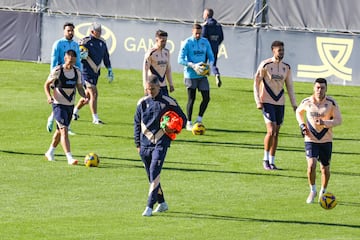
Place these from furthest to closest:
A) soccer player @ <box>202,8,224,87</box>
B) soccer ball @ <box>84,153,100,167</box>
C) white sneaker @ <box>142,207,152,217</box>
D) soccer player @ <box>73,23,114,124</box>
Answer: soccer player @ <box>202,8,224,87</box>
soccer player @ <box>73,23,114,124</box>
soccer ball @ <box>84,153,100,167</box>
white sneaker @ <box>142,207,152,217</box>

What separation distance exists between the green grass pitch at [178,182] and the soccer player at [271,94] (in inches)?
23.2

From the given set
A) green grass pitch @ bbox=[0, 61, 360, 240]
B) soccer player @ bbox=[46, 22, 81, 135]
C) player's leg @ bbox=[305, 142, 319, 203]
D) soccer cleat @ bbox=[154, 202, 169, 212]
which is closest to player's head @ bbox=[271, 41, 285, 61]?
green grass pitch @ bbox=[0, 61, 360, 240]

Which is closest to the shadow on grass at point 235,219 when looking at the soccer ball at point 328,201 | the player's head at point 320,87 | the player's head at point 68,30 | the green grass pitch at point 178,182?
the green grass pitch at point 178,182

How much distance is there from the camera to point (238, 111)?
2900 cm

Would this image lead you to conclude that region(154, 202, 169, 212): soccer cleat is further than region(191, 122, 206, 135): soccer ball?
No

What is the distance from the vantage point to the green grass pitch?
16.3m

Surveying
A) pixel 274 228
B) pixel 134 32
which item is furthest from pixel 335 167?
pixel 134 32

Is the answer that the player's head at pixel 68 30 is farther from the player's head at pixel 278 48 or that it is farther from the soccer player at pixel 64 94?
the player's head at pixel 278 48

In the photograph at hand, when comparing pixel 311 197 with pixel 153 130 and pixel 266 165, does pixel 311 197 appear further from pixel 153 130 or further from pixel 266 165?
pixel 153 130

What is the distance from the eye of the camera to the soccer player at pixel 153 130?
1683 centimetres

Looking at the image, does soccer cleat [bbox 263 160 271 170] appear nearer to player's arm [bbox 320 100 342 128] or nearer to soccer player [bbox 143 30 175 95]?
soccer player [bbox 143 30 175 95]

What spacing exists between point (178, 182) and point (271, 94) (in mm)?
2804

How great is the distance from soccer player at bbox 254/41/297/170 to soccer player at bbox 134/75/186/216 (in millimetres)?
4444

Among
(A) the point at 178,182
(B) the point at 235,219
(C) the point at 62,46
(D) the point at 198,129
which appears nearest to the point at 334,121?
(B) the point at 235,219
